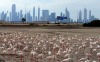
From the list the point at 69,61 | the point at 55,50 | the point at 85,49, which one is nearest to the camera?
the point at 69,61

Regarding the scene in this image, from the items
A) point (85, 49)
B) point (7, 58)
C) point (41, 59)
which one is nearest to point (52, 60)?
point (41, 59)

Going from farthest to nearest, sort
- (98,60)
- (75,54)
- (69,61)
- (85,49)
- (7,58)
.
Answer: (85,49), (75,54), (7,58), (98,60), (69,61)

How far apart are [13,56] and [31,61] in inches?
62.9

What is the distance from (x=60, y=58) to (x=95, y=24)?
5381 centimetres

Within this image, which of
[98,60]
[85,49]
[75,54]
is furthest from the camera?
[85,49]

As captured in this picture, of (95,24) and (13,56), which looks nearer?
(13,56)

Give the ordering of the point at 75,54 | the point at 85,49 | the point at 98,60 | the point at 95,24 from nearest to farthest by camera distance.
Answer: the point at 98,60
the point at 75,54
the point at 85,49
the point at 95,24

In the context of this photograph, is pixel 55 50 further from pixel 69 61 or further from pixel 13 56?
pixel 69 61

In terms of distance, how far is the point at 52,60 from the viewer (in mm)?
9719

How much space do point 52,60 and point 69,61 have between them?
58 centimetres

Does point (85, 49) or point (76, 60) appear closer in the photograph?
point (76, 60)

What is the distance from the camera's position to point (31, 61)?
9.79m

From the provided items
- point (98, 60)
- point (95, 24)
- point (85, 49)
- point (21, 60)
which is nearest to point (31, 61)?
point (21, 60)

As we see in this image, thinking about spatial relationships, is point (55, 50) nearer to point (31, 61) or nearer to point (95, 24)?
point (31, 61)
